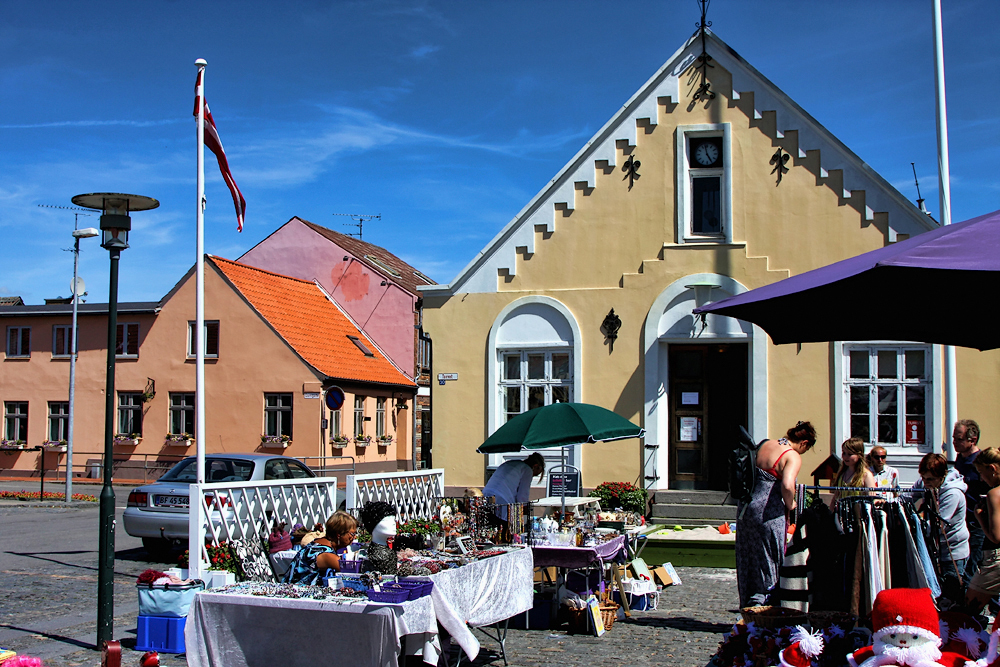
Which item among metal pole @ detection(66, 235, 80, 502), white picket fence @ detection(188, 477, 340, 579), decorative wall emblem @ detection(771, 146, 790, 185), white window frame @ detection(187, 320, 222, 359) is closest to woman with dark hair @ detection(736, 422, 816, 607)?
white picket fence @ detection(188, 477, 340, 579)

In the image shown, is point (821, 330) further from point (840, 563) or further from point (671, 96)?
point (671, 96)

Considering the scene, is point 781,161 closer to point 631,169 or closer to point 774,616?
point 631,169

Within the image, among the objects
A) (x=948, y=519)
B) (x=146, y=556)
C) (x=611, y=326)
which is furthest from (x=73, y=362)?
(x=948, y=519)

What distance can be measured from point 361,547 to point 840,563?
13.0 feet

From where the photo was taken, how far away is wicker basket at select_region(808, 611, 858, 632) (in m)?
5.19

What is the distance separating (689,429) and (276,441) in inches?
642

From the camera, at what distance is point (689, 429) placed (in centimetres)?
1569

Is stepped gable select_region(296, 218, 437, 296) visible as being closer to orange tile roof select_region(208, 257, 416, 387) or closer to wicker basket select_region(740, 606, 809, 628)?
orange tile roof select_region(208, 257, 416, 387)

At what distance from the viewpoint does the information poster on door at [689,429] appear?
51.4ft

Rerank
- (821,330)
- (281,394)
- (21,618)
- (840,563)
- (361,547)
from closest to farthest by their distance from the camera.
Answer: (840,563), (821,330), (361,547), (21,618), (281,394)

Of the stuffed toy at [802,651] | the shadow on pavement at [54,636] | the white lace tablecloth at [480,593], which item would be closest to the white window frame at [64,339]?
the shadow on pavement at [54,636]

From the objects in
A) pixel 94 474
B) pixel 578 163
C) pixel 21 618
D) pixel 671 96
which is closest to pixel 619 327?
pixel 578 163

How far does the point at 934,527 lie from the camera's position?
5.80 metres

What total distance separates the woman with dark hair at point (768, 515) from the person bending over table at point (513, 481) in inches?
117
